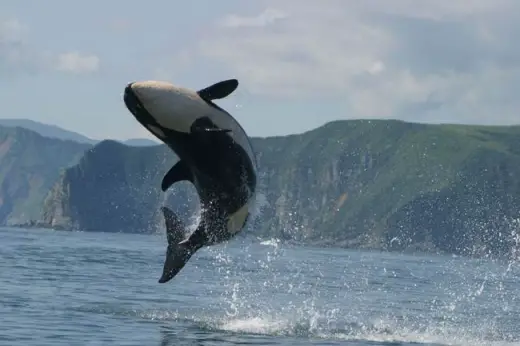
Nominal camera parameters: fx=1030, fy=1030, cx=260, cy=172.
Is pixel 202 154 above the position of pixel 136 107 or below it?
below

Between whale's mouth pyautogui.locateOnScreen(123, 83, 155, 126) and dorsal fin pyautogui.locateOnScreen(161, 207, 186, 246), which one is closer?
whale's mouth pyautogui.locateOnScreen(123, 83, 155, 126)

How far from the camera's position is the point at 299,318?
39.2 meters

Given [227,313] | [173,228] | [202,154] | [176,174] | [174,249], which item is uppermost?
[202,154]

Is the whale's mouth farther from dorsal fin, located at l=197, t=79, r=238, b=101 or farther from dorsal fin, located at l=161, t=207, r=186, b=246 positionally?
dorsal fin, located at l=161, t=207, r=186, b=246

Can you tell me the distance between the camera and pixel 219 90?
69.6 feet

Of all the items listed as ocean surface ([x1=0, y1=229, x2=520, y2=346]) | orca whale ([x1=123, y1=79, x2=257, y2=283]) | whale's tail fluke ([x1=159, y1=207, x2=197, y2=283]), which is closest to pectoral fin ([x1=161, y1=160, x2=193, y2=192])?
orca whale ([x1=123, y1=79, x2=257, y2=283])

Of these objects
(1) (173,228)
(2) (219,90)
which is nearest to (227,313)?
(1) (173,228)

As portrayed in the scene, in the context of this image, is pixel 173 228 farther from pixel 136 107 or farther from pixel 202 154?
pixel 136 107

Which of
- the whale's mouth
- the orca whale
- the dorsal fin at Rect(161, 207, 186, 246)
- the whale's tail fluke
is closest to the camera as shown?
the whale's mouth

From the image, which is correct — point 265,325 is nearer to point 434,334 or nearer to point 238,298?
point 434,334

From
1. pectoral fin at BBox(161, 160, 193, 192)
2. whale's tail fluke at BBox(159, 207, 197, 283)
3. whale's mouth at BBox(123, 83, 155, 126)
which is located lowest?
whale's tail fluke at BBox(159, 207, 197, 283)

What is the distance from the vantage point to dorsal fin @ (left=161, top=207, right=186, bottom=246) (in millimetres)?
24062

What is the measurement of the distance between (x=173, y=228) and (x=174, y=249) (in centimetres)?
61

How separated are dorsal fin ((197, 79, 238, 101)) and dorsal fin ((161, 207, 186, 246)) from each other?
143 inches
